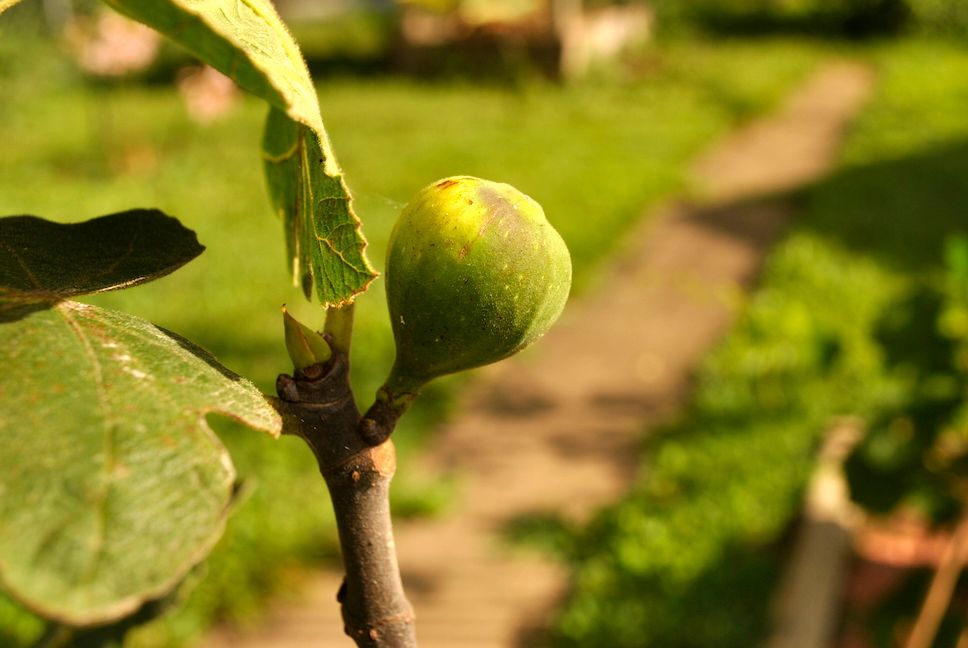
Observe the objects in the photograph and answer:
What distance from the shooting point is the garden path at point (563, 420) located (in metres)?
2.55

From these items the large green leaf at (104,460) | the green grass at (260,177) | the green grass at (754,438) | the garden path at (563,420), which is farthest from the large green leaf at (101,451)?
the garden path at (563,420)

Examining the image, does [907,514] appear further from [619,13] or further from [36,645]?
[619,13]

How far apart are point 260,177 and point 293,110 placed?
5.72 metres

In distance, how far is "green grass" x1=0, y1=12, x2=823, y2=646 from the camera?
2846 millimetres

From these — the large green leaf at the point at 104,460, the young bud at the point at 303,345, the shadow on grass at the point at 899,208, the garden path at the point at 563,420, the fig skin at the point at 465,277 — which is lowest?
the large green leaf at the point at 104,460

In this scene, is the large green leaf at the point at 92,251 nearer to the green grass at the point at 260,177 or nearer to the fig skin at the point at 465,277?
the fig skin at the point at 465,277

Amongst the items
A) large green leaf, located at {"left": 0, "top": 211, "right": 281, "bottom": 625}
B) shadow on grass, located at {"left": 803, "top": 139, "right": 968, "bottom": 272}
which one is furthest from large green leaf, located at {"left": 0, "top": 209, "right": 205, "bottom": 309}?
shadow on grass, located at {"left": 803, "top": 139, "right": 968, "bottom": 272}

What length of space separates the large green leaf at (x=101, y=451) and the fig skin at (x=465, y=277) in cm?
10

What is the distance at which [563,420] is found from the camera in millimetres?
3504

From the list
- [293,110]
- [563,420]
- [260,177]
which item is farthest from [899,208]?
[293,110]

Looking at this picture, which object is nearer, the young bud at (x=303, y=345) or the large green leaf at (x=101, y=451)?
the large green leaf at (x=101, y=451)

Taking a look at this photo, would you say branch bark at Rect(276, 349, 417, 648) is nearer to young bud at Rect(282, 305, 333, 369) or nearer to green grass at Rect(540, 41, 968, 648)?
young bud at Rect(282, 305, 333, 369)

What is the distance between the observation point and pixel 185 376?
40 cm

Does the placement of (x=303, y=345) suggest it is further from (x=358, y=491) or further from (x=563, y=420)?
(x=563, y=420)
